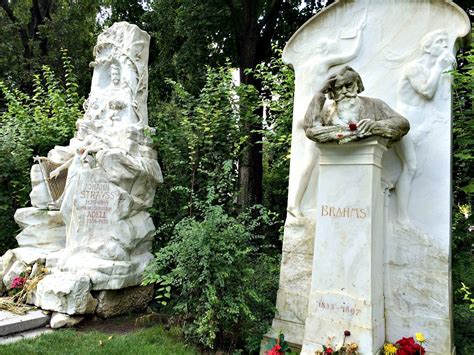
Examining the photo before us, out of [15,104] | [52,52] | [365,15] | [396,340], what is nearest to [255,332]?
[396,340]

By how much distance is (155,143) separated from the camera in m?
6.20

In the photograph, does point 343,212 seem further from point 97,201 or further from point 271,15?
point 271,15

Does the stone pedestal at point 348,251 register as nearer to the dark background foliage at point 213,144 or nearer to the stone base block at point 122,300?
the dark background foliage at point 213,144

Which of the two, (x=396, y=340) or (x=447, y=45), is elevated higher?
(x=447, y=45)

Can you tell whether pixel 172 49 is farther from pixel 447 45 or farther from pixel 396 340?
pixel 396 340

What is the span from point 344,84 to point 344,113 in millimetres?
258

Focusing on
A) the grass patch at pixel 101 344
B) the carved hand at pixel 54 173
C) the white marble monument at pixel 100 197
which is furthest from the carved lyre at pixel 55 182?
the grass patch at pixel 101 344

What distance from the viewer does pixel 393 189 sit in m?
4.04

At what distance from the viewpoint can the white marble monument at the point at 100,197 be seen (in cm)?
502

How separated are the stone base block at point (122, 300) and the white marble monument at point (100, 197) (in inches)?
5.1

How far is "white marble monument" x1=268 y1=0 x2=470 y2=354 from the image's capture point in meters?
3.59

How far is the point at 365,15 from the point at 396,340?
318 centimetres

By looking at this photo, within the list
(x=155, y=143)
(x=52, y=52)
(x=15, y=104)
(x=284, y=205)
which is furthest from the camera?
(x=52, y=52)

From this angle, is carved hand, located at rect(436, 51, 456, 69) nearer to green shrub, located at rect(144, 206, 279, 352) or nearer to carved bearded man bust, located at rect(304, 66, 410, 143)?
carved bearded man bust, located at rect(304, 66, 410, 143)
